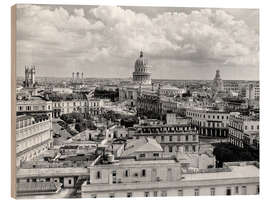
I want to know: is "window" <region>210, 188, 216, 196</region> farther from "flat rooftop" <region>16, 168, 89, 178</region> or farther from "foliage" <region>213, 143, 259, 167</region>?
"flat rooftop" <region>16, 168, 89, 178</region>

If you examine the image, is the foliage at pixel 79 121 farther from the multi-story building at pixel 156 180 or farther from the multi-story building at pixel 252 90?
the multi-story building at pixel 252 90

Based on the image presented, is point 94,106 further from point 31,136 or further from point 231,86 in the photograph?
point 231,86

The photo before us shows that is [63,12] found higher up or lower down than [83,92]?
higher up

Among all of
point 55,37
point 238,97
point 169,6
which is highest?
point 169,6

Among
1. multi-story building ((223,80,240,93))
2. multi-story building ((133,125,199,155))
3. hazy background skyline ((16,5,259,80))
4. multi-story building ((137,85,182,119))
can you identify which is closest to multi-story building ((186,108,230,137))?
multi-story building ((133,125,199,155))

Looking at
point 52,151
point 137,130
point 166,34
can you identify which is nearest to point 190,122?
point 137,130

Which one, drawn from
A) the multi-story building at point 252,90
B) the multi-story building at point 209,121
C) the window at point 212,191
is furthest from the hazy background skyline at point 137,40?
the window at point 212,191

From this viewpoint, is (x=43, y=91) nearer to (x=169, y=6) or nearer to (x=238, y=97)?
(x=169, y=6)
